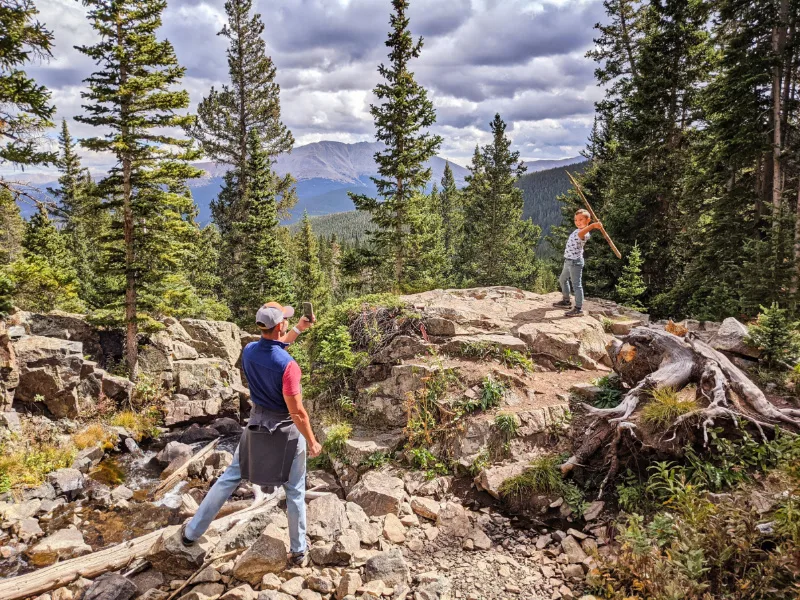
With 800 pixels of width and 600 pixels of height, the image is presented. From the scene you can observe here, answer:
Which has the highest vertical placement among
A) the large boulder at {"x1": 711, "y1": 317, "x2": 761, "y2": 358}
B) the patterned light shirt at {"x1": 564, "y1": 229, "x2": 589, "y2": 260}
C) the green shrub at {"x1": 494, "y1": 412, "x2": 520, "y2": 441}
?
A: the patterned light shirt at {"x1": 564, "y1": 229, "x2": 589, "y2": 260}

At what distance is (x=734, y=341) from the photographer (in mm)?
6672

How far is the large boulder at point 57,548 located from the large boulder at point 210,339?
46.5 ft

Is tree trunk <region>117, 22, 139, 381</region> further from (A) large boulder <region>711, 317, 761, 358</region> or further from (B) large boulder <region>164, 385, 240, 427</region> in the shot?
(A) large boulder <region>711, 317, 761, 358</region>

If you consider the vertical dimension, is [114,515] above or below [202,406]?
above

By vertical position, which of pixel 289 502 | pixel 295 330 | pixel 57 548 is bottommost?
pixel 57 548

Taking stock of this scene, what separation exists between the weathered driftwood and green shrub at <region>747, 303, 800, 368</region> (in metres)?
8.35

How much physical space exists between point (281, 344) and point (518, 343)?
18.8 feet

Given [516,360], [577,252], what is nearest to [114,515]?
[516,360]

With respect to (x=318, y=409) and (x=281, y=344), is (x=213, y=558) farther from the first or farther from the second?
(x=318, y=409)

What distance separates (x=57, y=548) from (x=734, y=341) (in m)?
12.4

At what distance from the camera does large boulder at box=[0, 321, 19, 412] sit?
12523 millimetres

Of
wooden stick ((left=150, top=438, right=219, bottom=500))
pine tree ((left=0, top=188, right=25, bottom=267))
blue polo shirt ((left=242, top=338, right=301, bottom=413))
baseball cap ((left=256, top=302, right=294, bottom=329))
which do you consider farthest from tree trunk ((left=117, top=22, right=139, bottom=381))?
pine tree ((left=0, top=188, right=25, bottom=267))

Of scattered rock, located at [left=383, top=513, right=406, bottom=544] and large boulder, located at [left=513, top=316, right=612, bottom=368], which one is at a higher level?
large boulder, located at [left=513, top=316, right=612, bottom=368]

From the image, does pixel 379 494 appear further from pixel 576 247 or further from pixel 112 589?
pixel 576 247
